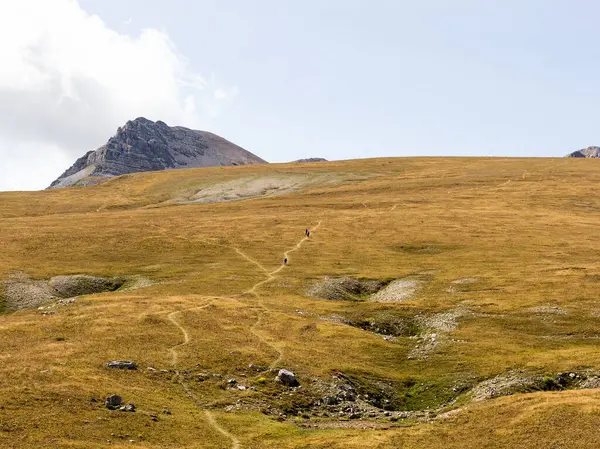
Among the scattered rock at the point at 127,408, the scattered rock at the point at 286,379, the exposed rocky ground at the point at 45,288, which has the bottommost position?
the scattered rock at the point at 286,379

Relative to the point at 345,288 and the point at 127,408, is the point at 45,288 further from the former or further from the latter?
the point at 127,408

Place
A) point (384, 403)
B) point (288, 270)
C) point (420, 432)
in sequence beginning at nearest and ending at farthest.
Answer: point (420, 432)
point (384, 403)
point (288, 270)

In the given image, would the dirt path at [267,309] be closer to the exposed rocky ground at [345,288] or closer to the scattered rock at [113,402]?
the exposed rocky ground at [345,288]

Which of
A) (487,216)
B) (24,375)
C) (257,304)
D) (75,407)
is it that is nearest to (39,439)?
(75,407)

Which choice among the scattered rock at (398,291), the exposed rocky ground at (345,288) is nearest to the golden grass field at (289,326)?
the scattered rock at (398,291)

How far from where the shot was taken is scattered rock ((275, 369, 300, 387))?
183ft

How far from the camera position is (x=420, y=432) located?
45938 millimetres

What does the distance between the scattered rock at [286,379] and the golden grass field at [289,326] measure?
964 millimetres

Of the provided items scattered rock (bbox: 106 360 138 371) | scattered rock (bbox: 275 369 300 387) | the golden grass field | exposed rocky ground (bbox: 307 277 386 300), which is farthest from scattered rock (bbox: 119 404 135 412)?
exposed rocky ground (bbox: 307 277 386 300)

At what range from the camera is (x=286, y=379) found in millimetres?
55844

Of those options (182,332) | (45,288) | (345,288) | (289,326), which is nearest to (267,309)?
(289,326)

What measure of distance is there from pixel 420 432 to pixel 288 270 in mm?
60429

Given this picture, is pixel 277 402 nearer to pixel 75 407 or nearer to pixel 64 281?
pixel 75 407

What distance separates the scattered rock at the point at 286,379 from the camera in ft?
183
